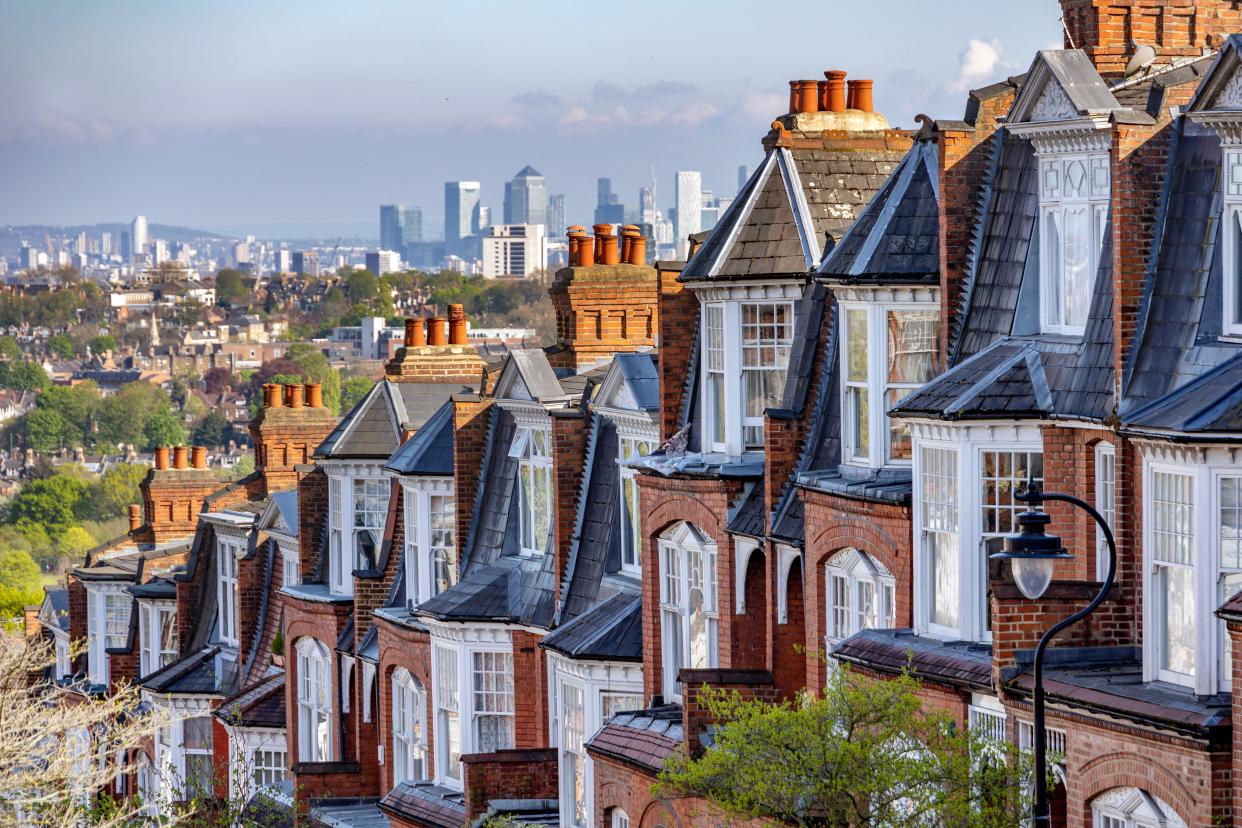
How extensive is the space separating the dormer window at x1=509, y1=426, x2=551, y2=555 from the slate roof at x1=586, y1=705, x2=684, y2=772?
5.97 m

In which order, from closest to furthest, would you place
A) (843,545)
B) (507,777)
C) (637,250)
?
(843,545) < (507,777) < (637,250)

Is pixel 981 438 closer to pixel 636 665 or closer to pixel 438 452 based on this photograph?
pixel 636 665

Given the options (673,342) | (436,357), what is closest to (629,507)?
(673,342)

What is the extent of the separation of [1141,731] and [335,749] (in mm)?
25204

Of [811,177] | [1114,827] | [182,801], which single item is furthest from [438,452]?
[1114,827]

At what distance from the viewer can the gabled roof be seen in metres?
29.1

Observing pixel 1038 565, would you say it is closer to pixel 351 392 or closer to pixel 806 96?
pixel 806 96

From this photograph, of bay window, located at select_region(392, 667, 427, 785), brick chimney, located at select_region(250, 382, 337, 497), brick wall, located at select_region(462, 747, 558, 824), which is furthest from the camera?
brick chimney, located at select_region(250, 382, 337, 497)

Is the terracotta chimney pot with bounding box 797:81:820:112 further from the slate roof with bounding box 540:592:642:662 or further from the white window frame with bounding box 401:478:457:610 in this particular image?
the white window frame with bounding box 401:478:457:610

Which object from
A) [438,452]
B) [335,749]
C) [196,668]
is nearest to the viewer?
[438,452]

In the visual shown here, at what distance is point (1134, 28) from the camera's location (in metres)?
28.0

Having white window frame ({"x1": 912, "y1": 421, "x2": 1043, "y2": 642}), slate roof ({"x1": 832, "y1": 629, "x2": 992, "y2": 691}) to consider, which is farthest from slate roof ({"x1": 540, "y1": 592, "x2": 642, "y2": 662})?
white window frame ({"x1": 912, "y1": 421, "x2": 1043, "y2": 642})

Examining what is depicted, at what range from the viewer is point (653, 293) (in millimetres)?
44250

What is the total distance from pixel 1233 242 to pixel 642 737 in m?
11.1
